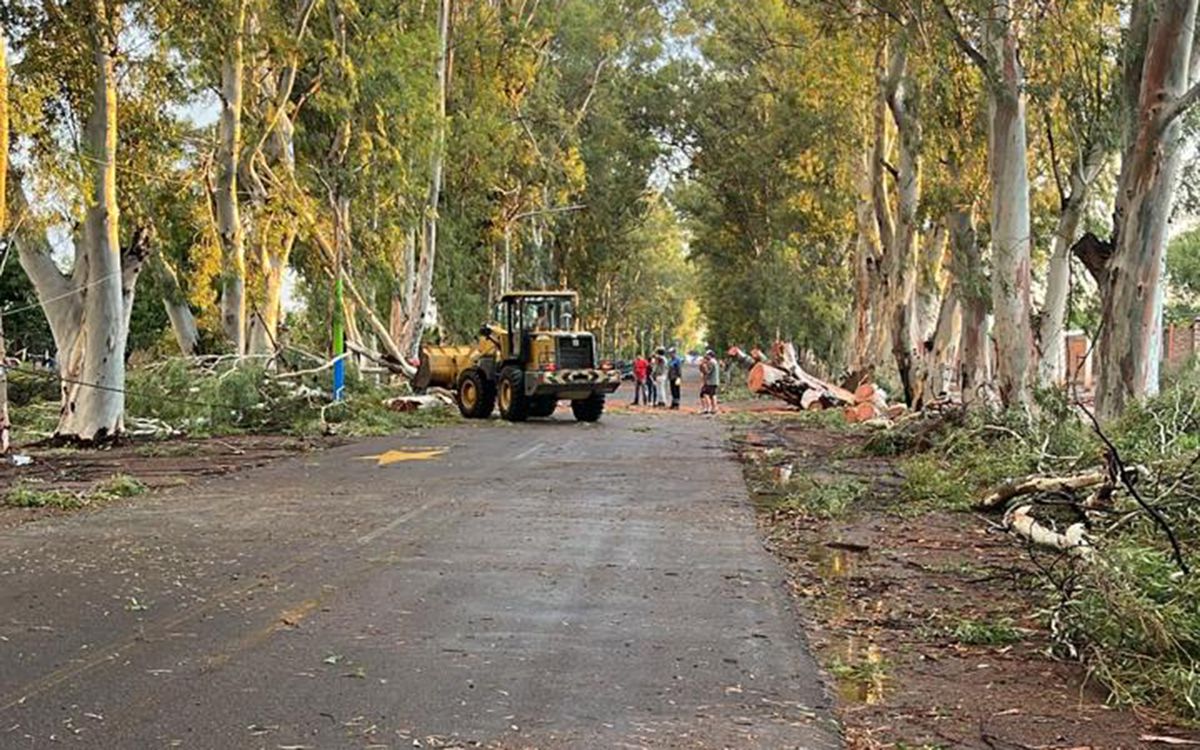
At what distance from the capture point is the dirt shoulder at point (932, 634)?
555 cm

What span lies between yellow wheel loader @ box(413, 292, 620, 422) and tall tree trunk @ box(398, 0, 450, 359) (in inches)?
232

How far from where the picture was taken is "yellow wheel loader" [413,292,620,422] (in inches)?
1097

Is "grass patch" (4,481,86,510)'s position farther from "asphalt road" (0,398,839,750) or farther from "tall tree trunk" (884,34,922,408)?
"tall tree trunk" (884,34,922,408)

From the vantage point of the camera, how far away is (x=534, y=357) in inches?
1104

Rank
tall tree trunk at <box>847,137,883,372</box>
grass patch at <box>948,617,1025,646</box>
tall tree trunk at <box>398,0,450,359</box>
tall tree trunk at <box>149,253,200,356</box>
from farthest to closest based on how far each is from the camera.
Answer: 1. tall tree trunk at <box>847,137,883,372</box>
2. tall tree trunk at <box>398,0,450,359</box>
3. tall tree trunk at <box>149,253,200,356</box>
4. grass patch at <box>948,617,1025,646</box>

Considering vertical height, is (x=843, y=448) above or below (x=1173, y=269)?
below

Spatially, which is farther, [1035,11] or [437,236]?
[437,236]

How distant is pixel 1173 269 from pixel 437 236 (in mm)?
26121

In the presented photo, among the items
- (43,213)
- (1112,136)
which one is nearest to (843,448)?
(1112,136)

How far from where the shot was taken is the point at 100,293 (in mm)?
20219

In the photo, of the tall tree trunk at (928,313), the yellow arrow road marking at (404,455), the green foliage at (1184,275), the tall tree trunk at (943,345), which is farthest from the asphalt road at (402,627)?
the green foliage at (1184,275)

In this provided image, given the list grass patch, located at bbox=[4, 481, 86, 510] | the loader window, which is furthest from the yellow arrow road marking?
the loader window

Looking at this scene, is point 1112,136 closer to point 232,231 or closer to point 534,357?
point 534,357

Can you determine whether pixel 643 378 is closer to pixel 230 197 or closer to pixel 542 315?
pixel 542 315
